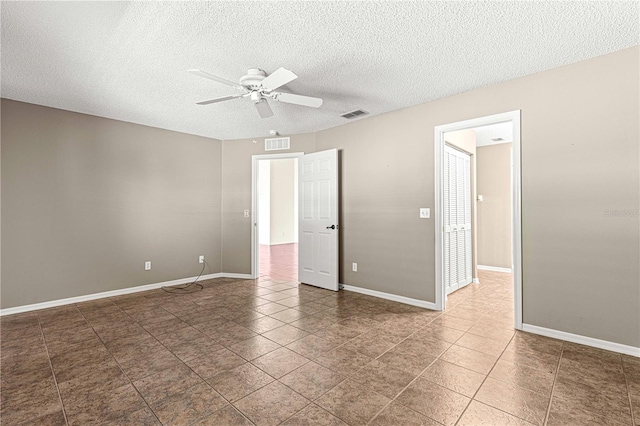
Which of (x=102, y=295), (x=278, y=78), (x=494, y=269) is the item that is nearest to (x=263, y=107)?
(x=278, y=78)

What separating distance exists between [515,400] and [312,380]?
1279mm

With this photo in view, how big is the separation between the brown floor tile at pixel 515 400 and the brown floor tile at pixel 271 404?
45.1 inches

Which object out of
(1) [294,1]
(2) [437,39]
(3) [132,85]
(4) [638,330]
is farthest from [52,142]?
(4) [638,330]

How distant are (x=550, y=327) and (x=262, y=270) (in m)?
4.69

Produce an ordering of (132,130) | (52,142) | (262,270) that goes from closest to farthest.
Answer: (52,142)
(132,130)
(262,270)

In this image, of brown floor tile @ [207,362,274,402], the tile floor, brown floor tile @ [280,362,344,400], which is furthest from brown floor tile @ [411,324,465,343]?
brown floor tile @ [207,362,274,402]

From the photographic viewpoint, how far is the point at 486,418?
1.71 metres

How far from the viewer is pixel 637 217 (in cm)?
242

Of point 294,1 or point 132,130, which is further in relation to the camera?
point 132,130

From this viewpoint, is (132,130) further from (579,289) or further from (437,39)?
(579,289)

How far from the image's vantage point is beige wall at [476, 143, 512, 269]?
Answer: 605 cm

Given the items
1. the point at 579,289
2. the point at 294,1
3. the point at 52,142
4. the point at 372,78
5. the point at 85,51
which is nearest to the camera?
the point at 294,1

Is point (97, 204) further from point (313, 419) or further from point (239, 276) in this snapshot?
point (313, 419)

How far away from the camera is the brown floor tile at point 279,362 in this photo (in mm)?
2230
